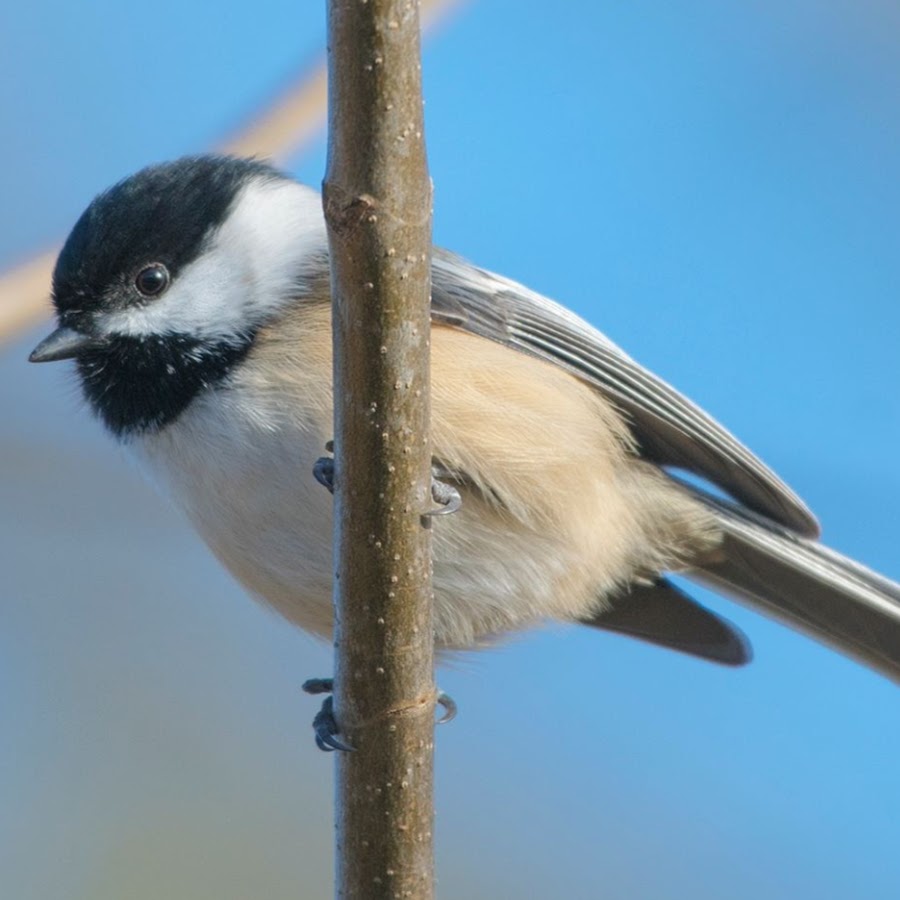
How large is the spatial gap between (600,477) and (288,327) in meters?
0.48

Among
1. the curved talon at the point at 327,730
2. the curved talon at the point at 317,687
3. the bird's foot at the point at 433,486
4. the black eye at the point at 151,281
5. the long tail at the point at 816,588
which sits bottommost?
the curved talon at the point at 327,730

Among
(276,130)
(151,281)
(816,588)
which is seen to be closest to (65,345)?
(151,281)

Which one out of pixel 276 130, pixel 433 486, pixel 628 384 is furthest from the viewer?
pixel 628 384

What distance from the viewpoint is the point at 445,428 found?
1.47 meters

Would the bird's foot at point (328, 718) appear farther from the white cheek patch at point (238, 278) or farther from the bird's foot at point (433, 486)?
the white cheek patch at point (238, 278)

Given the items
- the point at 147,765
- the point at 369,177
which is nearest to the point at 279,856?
the point at 147,765

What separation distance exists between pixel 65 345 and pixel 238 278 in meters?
0.22

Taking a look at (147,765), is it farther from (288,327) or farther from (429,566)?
(429,566)

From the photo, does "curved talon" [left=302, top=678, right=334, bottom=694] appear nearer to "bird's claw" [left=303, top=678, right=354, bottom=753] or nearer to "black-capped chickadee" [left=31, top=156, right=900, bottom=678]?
"bird's claw" [left=303, top=678, right=354, bottom=753]

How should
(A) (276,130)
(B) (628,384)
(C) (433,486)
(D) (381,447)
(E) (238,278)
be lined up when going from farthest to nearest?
(B) (628,384) < (E) (238,278) < (A) (276,130) < (C) (433,486) < (D) (381,447)

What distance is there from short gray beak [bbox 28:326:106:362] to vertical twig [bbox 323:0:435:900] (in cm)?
63

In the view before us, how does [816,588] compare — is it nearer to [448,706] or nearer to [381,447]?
[448,706]

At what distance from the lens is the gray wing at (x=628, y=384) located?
1.67 m

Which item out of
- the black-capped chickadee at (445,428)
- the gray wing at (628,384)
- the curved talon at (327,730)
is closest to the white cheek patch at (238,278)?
the black-capped chickadee at (445,428)
